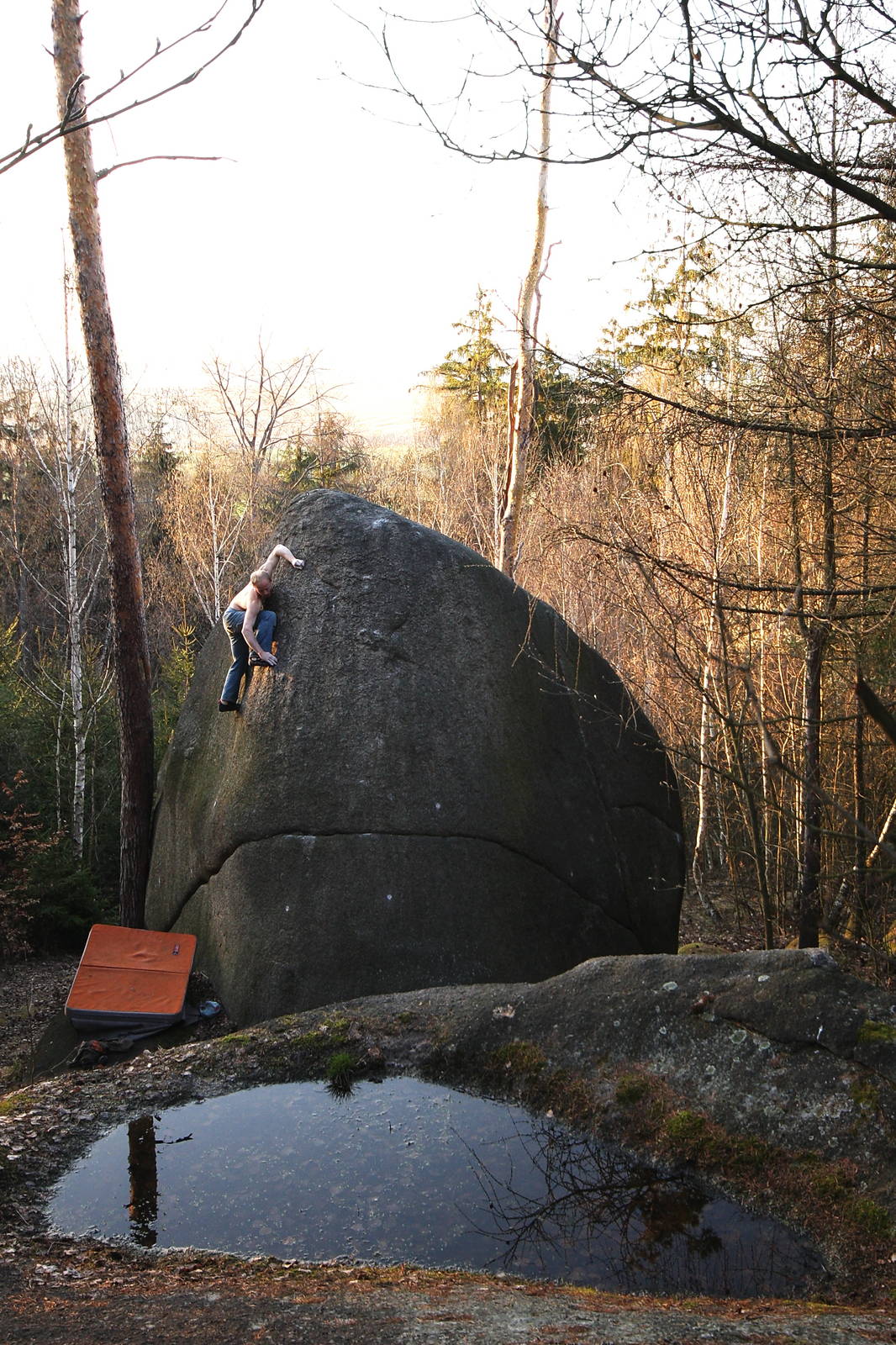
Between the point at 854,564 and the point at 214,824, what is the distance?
5103 mm

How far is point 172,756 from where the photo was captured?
29.9 feet

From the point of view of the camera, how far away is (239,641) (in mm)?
8148

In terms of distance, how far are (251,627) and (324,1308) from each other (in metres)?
5.32

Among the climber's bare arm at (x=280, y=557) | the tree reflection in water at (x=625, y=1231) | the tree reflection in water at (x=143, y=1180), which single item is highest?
the climber's bare arm at (x=280, y=557)

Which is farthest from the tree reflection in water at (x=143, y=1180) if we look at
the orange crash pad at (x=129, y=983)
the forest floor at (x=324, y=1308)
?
the orange crash pad at (x=129, y=983)

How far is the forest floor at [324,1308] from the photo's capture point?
292cm

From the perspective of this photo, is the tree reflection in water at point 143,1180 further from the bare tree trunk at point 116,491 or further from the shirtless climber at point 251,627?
the bare tree trunk at point 116,491

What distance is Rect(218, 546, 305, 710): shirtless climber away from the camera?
786cm

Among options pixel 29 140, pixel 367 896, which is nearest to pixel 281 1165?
pixel 367 896

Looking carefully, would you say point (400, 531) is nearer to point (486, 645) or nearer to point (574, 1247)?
point (486, 645)

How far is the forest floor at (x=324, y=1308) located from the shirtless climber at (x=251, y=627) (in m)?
4.22

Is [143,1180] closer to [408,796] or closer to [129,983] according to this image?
[129,983]

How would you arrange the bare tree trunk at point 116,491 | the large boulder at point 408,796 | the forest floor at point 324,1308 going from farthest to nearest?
the bare tree trunk at point 116,491
the large boulder at point 408,796
the forest floor at point 324,1308

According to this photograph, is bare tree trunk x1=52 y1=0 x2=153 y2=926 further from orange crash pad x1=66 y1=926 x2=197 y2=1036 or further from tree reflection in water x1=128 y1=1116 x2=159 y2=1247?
tree reflection in water x1=128 y1=1116 x2=159 y2=1247
